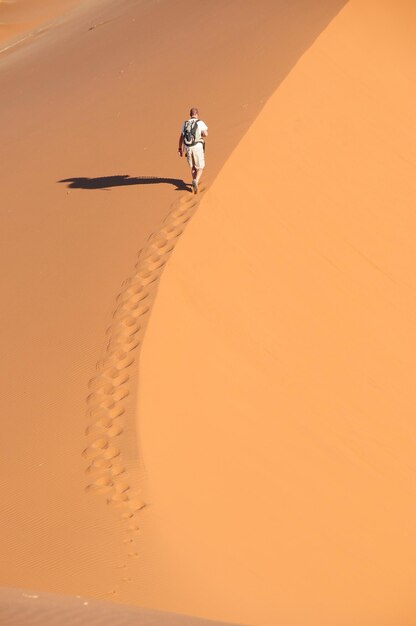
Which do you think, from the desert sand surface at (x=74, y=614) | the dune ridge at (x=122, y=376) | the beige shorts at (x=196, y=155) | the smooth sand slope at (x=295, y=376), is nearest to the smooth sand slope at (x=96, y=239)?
the dune ridge at (x=122, y=376)

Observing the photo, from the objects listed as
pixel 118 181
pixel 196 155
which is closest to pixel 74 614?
pixel 196 155

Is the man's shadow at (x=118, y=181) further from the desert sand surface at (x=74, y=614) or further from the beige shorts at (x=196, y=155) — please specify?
the desert sand surface at (x=74, y=614)

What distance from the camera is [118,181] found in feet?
41.1

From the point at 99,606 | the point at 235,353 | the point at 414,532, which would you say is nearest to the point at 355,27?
the point at 235,353

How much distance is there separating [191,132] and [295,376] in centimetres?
303

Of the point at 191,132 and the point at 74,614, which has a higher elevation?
the point at 191,132

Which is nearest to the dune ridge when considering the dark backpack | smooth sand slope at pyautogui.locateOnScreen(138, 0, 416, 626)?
smooth sand slope at pyautogui.locateOnScreen(138, 0, 416, 626)

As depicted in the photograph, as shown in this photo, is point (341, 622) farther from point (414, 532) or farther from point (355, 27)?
point (355, 27)

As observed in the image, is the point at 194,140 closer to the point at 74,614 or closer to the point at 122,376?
the point at 122,376

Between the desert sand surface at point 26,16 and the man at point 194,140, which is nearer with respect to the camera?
the man at point 194,140

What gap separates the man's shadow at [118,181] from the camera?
12.1m

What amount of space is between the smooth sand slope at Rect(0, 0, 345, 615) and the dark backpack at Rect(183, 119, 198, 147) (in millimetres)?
651

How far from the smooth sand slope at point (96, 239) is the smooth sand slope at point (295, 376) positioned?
0.77ft

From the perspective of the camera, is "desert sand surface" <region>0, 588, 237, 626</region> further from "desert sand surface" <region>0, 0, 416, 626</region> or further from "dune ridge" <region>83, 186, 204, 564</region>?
"dune ridge" <region>83, 186, 204, 564</region>
